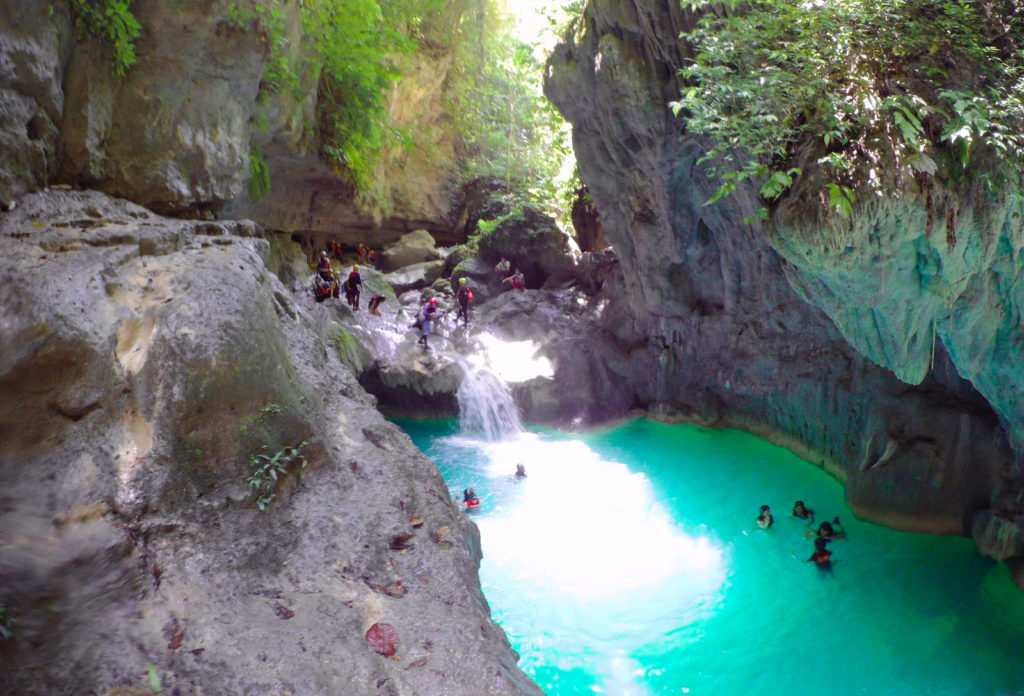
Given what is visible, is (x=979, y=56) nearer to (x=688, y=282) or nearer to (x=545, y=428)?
(x=688, y=282)

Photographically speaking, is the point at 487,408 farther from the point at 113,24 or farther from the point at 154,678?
the point at 154,678

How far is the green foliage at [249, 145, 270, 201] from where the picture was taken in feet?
36.6

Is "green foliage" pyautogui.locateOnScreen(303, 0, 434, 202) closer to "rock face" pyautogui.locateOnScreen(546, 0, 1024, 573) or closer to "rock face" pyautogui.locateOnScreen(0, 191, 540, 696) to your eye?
"rock face" pyautogui.locateOnScreen(546, 0, 1024, 573)

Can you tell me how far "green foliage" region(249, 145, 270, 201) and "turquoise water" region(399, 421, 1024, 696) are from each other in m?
7.23

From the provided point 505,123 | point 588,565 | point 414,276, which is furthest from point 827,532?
point 505,123

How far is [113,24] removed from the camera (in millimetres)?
7098

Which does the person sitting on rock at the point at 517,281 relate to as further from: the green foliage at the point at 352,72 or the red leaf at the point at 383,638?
the red leaf at the point at 383,638

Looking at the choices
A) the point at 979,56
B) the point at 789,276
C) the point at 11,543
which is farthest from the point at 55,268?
the point at 979,56

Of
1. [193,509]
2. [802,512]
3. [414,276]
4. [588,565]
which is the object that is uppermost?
[414,276]

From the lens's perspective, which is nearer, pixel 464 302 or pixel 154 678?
pixel 154 678

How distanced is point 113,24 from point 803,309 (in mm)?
11896

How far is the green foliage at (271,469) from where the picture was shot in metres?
4.49

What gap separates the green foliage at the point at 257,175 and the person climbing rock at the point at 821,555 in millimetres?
11851

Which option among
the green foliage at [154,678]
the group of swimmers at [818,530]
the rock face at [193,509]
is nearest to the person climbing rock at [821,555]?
the group of swimmers at [818,530]
